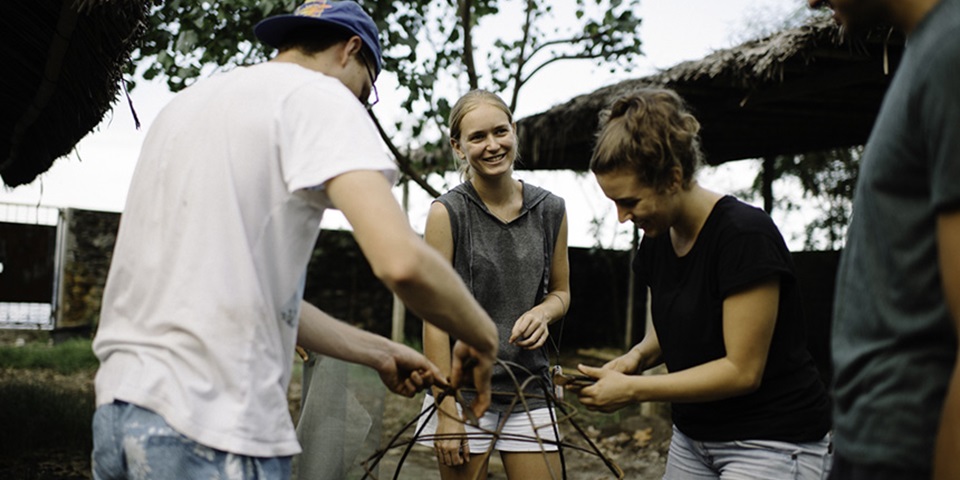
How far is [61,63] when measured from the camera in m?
Result: 4.20

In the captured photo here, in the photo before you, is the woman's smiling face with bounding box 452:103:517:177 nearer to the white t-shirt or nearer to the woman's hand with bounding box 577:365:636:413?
the woman's hand with bounding box 577:365:636:413

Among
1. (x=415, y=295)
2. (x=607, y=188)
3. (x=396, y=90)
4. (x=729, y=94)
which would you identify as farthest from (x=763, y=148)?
(x=415, y=295)

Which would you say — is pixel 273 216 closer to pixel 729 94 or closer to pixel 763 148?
pixel 729 94

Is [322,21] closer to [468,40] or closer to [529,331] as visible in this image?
[529,331]

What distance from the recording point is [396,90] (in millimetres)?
5922

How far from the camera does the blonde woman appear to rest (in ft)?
8.71

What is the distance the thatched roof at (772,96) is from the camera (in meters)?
5.29

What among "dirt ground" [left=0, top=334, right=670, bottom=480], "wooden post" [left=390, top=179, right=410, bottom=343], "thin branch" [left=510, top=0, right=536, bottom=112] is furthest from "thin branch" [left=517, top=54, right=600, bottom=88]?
"wooden post" [left=390, top=179, right=410, bottom=343]

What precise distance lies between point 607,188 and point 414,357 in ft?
1.95

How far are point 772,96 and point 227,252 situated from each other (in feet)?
17.9

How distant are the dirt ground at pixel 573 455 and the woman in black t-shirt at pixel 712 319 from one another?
98.8 inches

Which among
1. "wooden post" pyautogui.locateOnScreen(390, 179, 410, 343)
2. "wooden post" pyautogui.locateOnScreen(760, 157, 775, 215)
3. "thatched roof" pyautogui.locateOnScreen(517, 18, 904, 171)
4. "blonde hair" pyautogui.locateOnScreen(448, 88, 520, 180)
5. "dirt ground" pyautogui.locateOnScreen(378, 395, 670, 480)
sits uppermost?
"thatched roof" pyautogui.locateOnScreen(517, 18, 904, 171)

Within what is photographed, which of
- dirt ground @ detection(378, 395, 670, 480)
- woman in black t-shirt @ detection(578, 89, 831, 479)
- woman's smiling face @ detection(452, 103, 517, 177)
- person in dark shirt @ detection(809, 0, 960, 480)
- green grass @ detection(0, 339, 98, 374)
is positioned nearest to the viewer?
person in dark shirt @ detection(809, 0, 960, 480)

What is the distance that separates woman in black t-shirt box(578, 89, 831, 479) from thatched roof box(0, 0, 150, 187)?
214cm
